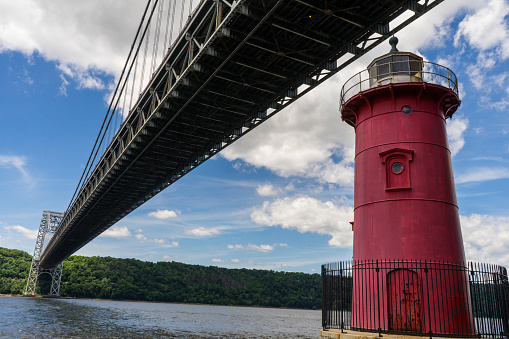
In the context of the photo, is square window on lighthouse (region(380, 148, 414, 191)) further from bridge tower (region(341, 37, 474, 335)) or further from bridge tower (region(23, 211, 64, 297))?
bridge tower (region(23, 211, 64, 297))

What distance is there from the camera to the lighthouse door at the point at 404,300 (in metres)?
12.9

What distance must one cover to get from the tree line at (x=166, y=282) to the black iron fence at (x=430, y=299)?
11432cm

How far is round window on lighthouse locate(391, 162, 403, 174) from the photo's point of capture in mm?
14298

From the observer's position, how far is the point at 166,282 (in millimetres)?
125938

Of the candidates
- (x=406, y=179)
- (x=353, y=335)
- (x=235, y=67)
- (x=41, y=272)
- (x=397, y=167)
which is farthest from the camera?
(x=41, y=272)

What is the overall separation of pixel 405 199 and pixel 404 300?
3075 mm

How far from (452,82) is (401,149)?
10.7ft

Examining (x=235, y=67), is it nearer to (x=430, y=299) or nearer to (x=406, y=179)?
(x=406, y=179)

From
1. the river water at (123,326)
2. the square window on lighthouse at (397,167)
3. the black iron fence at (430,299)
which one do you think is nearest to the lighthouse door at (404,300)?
the black iron fence at (430,299)

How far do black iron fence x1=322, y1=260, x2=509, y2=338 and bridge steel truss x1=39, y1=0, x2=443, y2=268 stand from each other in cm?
883

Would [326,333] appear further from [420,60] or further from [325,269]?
[420,60]

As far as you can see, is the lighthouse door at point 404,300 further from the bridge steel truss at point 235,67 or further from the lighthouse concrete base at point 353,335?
the bridge steel truss at point 235,67

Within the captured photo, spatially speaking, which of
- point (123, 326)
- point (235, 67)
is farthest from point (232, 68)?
point (123, 326)

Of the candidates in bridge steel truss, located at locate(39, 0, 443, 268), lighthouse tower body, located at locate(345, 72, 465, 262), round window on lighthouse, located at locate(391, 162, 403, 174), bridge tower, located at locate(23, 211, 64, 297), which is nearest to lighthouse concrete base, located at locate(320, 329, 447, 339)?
lighthouse tower body, located at locate(345, 72, 465, 262)
